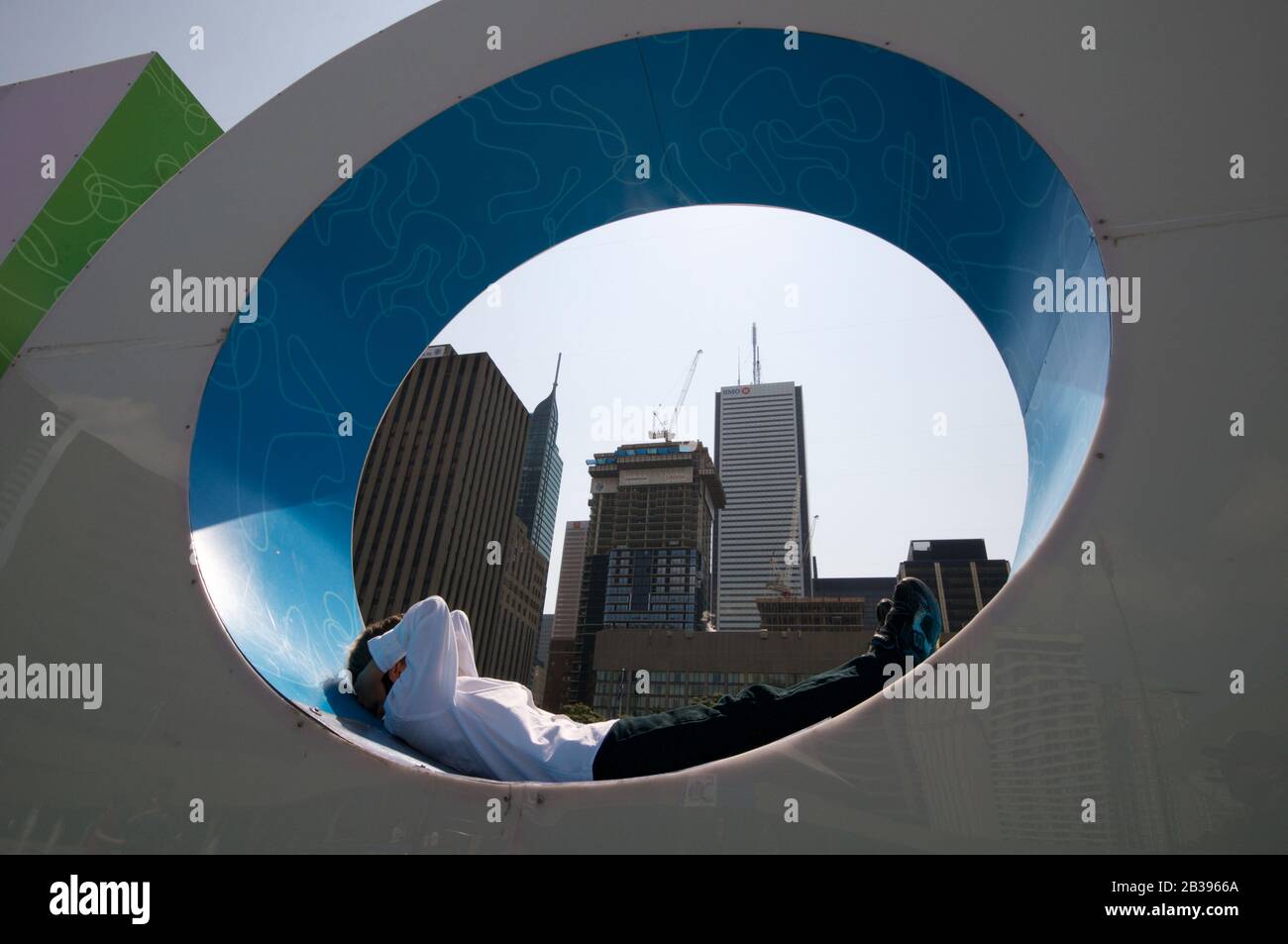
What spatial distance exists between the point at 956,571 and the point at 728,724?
89.7 m

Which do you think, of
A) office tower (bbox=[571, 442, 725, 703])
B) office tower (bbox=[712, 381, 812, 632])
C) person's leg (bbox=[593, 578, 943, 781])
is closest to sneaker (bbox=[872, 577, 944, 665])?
person's leg (bbox=[593, 578, 943, 781])

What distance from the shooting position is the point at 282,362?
8.66 feet

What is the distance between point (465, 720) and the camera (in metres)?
2.09

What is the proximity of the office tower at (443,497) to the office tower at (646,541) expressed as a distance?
25.0m

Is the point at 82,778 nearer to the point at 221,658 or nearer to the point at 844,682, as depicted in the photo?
the point at 221,658

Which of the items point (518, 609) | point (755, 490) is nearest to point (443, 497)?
point (518, 609)

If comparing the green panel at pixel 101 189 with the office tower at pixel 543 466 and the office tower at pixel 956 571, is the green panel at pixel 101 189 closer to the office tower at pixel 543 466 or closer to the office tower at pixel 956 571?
the office tower at pixel 956 571

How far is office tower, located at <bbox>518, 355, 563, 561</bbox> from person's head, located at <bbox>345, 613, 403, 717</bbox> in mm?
101536

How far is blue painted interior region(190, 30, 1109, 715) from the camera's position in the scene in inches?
84.1

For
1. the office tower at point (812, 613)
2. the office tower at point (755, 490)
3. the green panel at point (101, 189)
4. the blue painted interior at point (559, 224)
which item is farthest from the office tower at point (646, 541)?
the blue painted interior at point (559, 224)

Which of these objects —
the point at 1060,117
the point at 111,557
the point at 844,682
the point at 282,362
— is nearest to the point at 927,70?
the point at 1060,117

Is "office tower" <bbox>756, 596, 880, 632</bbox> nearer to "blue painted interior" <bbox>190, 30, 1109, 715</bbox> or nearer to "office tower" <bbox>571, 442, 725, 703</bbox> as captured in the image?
"office tower" <bbox>571, 442, 725, 703</bbox>
